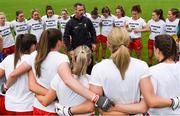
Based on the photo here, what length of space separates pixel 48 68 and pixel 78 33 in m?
5.08

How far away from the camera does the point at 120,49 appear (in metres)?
3.84

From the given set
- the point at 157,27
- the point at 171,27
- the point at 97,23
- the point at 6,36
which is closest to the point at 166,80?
the point at 171,27

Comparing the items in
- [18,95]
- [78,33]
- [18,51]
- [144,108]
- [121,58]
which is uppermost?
[121,58]

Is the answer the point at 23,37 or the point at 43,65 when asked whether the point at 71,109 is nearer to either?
the point at 43,65

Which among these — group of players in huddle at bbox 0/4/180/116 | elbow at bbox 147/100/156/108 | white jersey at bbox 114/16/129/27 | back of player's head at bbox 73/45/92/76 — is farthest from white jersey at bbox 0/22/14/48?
elbow at bbox 147/100/156/108

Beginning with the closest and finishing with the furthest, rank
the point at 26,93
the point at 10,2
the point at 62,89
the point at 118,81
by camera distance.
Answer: the point at 118,81 < the point at 62,89 < the point at 26,93 < the point at 10,2

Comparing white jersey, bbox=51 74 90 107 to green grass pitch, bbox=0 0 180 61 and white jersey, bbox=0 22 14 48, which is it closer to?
white jersey, bbox=0 22 14 48

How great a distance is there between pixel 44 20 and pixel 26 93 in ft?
26.7

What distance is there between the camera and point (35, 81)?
176 inches

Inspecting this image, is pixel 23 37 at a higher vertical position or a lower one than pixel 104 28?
higher

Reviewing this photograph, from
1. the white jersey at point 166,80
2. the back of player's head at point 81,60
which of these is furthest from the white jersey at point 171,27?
the back of player's head at point 81,60

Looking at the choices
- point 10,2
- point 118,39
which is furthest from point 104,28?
point 10,2

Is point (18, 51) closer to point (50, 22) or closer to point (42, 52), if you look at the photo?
point (42, 52)

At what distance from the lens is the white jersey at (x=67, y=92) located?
163 inches
